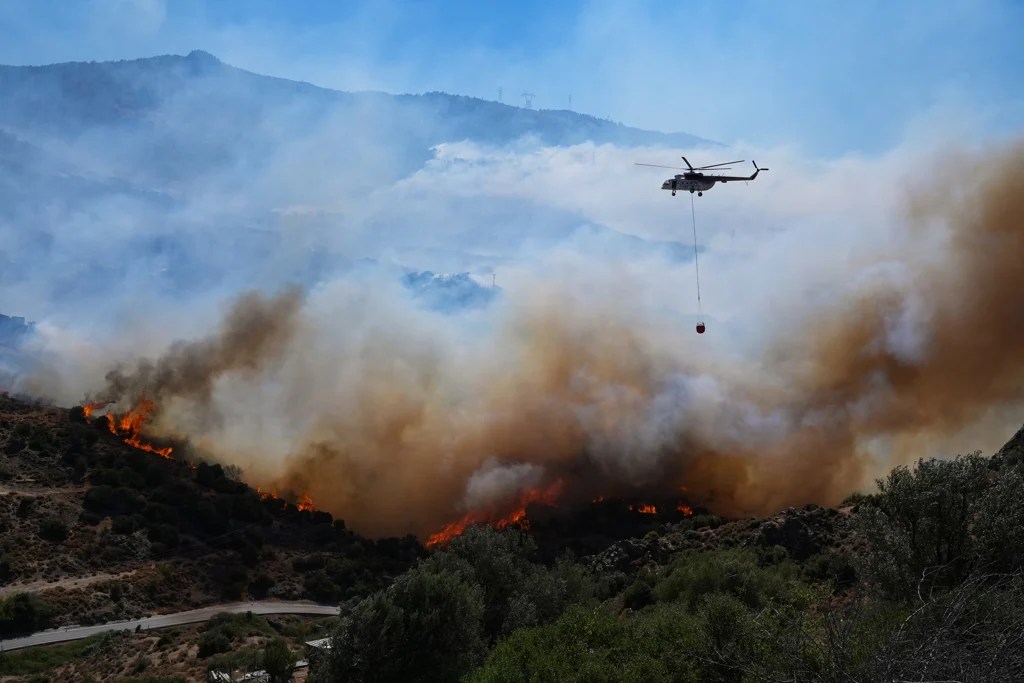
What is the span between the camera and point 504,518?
89.8m

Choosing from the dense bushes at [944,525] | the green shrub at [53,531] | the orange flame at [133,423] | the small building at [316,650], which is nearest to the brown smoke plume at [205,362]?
the orange flame at [133,423]

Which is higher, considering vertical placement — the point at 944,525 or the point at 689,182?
the point at 689,182

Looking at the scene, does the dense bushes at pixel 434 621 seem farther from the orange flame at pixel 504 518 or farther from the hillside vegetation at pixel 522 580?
the orange flame at pixel 504 518

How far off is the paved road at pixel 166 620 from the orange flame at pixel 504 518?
18.3m

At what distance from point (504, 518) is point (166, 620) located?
3813 centimetres

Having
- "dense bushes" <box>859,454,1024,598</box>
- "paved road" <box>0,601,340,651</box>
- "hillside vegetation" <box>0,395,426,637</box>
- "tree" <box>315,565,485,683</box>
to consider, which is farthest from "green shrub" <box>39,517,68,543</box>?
"dense bushes" <box>859,454,1024,598</box>

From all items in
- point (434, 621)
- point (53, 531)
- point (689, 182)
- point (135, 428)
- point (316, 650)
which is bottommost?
point (316, 650)

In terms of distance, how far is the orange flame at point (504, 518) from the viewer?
291 ft

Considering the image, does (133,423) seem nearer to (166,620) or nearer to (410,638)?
(166,620)

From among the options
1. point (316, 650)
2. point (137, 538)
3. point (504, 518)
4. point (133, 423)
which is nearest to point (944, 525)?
point (316, 650)

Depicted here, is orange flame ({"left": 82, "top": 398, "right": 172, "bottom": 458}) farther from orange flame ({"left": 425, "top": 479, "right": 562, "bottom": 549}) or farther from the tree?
the tree

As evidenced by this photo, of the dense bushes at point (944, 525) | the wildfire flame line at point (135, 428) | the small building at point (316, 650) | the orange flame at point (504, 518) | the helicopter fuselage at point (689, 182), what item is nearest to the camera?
the dense bushes at point (944, 525)

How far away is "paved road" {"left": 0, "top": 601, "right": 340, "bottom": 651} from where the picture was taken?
196 ft

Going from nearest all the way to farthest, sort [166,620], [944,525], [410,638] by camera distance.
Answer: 1. [944,525]
2. [410,638]
3. [166,620]
